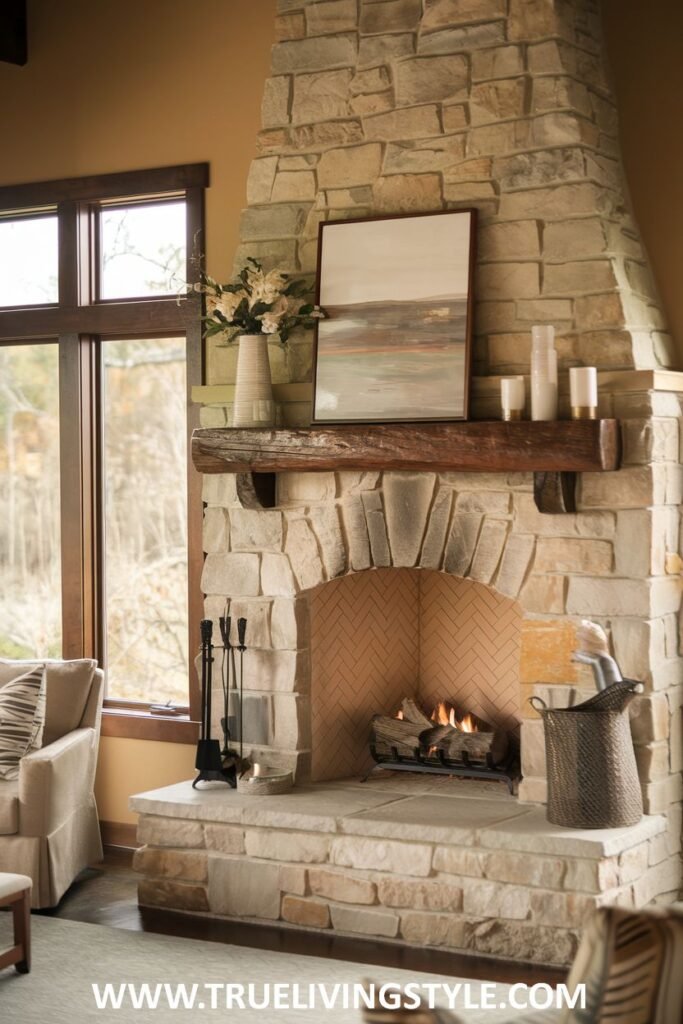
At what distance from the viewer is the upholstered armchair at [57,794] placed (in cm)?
523

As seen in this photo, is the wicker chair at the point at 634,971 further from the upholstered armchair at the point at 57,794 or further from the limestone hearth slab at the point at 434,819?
the upholstered armchair at the point at 57,794

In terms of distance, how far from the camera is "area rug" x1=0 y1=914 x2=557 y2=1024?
4.12 meters

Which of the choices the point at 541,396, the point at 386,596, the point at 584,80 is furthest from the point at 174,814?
the point at 584,80

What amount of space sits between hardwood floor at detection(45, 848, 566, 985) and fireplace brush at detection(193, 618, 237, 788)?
55cm

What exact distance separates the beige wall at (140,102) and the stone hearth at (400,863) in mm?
869

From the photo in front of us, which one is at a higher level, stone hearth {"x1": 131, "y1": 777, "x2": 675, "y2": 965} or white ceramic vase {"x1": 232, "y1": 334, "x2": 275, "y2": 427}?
white ceramic vase {"x1": 232, "y1": 334, "x2": 275, "y2": 427}

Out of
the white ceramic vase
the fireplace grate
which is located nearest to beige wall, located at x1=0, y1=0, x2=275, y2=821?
the white ceramic vase

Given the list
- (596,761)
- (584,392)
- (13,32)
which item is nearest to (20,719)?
(596,761)

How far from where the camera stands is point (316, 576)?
5.43 m

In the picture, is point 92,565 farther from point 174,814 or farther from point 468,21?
point 468,21

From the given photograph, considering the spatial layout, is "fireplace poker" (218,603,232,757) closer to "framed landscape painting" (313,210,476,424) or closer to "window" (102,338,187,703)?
"window" (102,338,187,703)

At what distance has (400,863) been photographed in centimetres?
482

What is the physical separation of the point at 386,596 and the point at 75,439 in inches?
65.6

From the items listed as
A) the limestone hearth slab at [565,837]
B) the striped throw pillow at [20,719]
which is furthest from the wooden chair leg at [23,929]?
the limestone hearth slab at [565,837]
